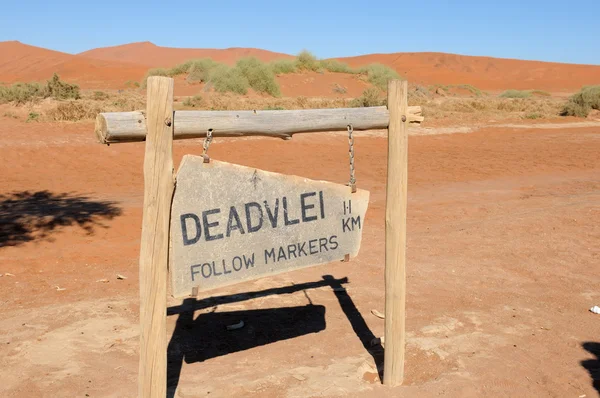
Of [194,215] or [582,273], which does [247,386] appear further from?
[582,273]

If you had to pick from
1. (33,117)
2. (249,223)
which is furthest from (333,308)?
(33,117)

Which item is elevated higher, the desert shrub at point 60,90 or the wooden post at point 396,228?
the desert shrub at point 60,90

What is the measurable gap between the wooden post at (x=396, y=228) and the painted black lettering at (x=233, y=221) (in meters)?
1.08

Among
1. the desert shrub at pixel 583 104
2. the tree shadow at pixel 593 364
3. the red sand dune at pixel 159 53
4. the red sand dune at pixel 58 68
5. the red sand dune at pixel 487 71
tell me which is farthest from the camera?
the red sand dune at pixel 159 53

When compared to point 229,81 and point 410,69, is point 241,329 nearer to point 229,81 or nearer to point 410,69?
point 229,81

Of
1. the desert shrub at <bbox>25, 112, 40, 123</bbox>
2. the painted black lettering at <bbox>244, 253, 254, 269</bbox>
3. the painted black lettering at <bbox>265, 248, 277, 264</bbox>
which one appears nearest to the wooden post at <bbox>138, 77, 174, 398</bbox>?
the painted black lettering at <bbox>244, 253, 254, 269</bbox>

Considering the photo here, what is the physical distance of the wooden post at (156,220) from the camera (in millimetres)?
3641

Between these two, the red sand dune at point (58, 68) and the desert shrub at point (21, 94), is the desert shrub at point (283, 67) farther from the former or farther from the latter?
the desert shrub at point (21, 94)

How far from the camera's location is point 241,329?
19.5 feet

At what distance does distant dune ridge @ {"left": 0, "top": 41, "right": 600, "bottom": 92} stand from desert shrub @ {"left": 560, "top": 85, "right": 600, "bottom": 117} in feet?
48.3

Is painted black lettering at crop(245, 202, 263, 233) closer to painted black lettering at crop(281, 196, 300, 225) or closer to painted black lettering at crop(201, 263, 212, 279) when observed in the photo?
painted black lettering at crop(281, 196, 300, 225)

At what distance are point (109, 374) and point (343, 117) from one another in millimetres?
2563

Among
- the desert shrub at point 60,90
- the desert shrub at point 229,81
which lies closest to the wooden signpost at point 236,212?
the desert shrub at point 60,90

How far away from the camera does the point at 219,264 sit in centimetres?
402
